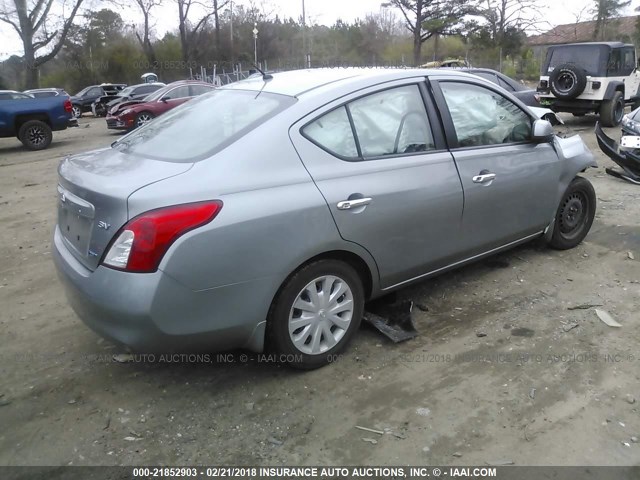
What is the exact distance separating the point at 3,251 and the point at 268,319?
156 inches

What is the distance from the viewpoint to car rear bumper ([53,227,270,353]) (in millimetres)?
2455

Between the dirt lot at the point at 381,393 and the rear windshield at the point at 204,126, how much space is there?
1285 mm

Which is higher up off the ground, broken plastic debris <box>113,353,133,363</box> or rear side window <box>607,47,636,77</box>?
rear side window <box>607,47,636,77</box>

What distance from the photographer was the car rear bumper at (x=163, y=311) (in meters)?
2.46

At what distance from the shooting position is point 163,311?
2.48 meters

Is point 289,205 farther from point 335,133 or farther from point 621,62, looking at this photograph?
point 621,62

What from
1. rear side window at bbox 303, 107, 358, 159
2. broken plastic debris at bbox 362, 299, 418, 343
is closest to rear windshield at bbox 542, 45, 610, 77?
broken plastic debris at bbox 362, 299, 418, 343

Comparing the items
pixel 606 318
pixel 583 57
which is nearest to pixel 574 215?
pixel 606 318

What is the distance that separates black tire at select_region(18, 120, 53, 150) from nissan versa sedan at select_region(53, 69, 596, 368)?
12.3 m

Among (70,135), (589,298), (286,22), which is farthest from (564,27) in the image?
(589,298)

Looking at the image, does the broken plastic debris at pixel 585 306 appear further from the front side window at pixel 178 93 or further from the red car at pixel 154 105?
the front side window at pixel 178 93

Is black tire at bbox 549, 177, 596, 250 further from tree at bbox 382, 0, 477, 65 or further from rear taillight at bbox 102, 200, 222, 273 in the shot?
tree at bbox 382, 0, 477, 65

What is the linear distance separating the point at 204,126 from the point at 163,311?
121 cm

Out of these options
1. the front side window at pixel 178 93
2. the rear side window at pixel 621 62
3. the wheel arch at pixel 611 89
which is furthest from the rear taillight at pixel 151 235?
the front side window at pixel 178 93
